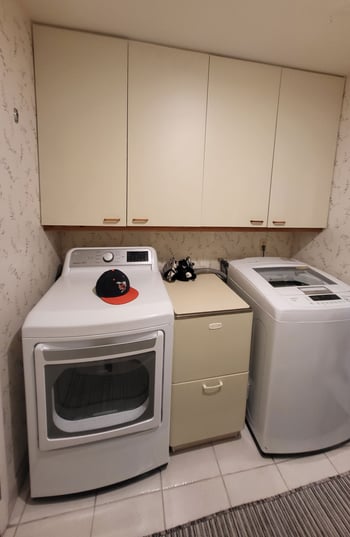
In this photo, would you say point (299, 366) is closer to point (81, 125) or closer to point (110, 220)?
point (110, 220)

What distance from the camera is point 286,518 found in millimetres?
1242

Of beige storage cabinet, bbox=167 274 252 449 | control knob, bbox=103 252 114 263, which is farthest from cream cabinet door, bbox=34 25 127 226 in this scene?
beige storage cabinet, bbox=167 274 252 449

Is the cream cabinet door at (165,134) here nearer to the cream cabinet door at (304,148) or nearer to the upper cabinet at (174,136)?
the upper cabinet at (174,136)

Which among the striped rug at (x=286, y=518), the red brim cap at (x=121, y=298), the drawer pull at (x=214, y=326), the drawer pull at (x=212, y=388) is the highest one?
the red brim cap at (x=121, y=298)

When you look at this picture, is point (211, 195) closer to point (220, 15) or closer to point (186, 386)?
point (220, 15)

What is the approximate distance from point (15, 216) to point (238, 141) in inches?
51.3

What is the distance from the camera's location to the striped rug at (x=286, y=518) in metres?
1.18

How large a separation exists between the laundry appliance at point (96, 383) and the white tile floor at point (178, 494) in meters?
0.09

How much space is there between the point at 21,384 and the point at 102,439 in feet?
1.61

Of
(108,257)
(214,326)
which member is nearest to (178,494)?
(214,326)

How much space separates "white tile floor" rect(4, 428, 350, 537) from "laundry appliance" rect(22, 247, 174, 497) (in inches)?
3.5

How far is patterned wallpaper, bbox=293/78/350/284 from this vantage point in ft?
5.60

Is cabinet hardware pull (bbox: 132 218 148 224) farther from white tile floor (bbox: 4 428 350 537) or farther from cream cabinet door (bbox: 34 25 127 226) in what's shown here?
white tile floor (bbox: 4 428 350 537)

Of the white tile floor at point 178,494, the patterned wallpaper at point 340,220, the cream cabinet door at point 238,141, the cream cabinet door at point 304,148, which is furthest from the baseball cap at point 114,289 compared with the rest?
the patterned wallpaper at point 340,220
